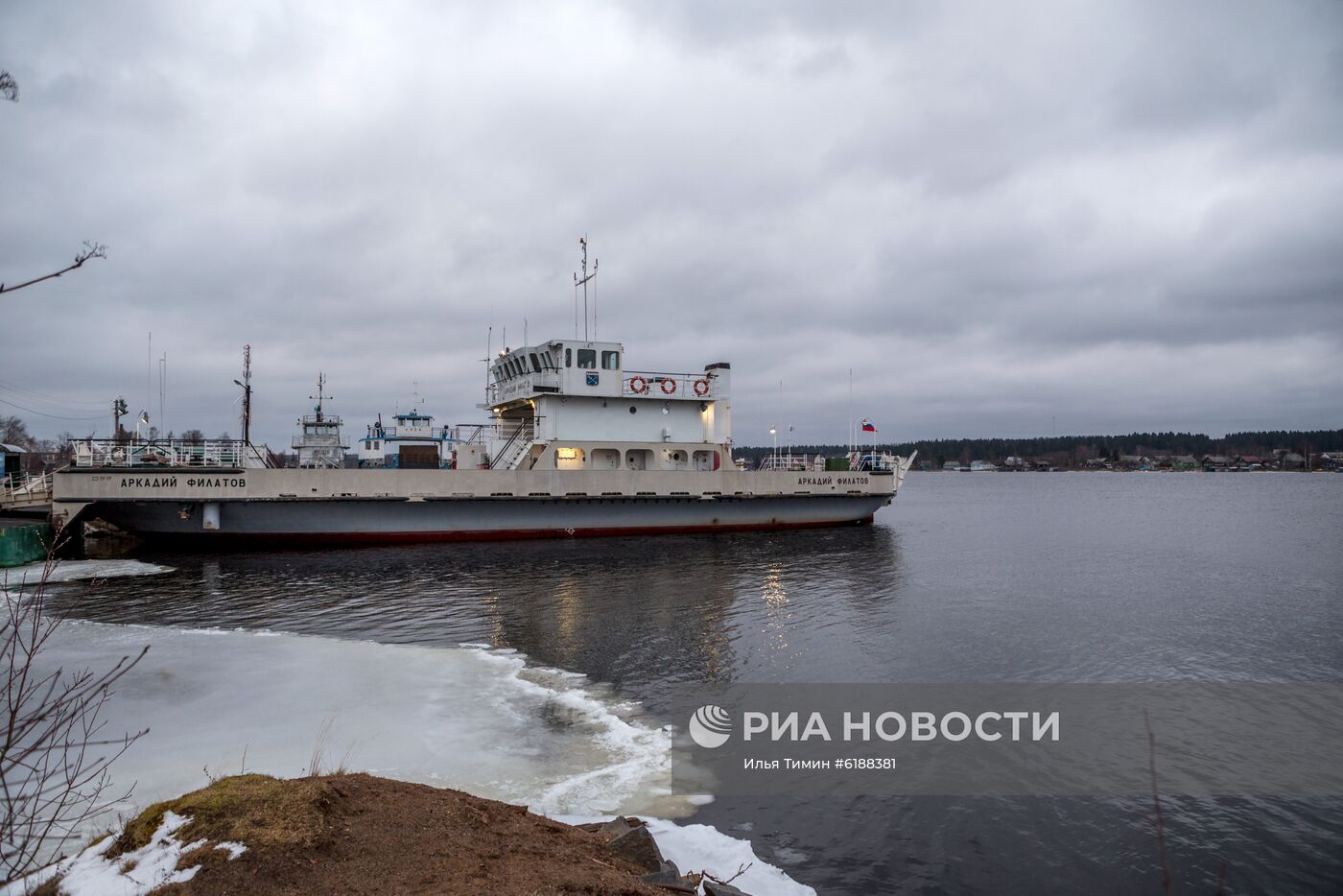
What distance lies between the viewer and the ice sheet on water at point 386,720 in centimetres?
708

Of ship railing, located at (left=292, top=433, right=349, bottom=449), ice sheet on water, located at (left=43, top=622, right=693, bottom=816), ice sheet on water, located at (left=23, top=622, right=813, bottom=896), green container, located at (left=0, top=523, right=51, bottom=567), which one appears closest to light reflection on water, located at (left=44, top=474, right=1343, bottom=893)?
ice sheet on water, located at (left=23, top=622, right=813, bottom=896)

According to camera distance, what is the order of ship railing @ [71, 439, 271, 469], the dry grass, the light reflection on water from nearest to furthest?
the dry grass, the light reflection on water, ship railing @ [71, 439, 271, 469]

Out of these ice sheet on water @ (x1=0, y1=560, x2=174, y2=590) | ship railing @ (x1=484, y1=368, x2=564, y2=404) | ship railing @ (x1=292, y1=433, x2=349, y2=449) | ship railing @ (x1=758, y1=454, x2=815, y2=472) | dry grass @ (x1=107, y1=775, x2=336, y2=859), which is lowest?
ice sheet on water @ (x1=0, y1=560, x2=174, y2=590)

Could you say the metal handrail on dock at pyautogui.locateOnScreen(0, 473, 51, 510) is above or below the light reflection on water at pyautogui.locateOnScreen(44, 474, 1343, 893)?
above

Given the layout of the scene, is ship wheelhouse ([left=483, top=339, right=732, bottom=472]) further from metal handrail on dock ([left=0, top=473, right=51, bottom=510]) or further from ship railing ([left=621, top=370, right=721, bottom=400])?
metal handrail on dock ([left=0, top=473, right=51, bottom=510])

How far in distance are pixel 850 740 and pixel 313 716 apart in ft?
20.1

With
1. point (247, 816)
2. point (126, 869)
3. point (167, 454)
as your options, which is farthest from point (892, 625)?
point (167, 454)

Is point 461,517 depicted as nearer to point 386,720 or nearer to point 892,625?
point 892,625

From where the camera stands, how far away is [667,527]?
2838 cm

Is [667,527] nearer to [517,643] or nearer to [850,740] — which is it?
[517,643]

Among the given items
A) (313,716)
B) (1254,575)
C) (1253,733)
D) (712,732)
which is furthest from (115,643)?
(1254,575)

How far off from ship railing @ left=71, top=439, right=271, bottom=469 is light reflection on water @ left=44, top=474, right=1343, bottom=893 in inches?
125

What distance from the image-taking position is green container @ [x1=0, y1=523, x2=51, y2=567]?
744 inches

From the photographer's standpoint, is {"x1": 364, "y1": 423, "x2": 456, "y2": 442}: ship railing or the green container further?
{"x1": 364, "y1": 423, "x2": 456, "y2": 442}: ship railing
